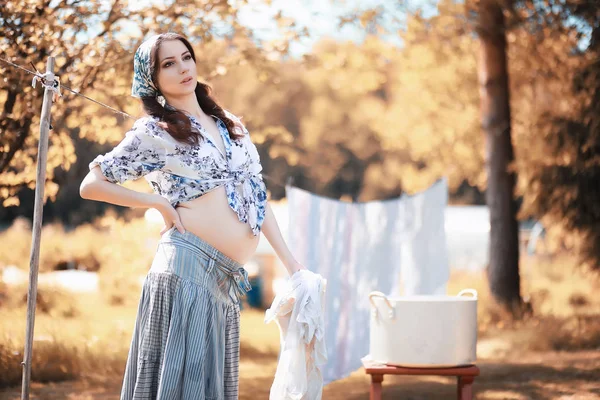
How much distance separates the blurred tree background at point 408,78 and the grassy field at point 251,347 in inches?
35.1

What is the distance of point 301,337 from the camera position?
279cm

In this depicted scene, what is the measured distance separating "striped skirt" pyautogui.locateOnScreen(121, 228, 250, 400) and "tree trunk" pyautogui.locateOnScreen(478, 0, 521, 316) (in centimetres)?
622

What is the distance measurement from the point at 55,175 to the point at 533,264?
10989 millimetres

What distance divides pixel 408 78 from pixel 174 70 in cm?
875

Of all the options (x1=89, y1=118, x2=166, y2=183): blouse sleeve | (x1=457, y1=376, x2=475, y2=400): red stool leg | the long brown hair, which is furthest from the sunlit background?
(x1=457, y1=376, x2=475, y2=400): red stool leg

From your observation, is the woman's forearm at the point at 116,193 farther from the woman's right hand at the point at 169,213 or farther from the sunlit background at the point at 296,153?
the sunlit background at the point at 296,153

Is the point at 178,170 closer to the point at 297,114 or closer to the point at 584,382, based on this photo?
the point at 584,382

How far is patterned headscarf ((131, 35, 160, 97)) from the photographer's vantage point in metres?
2.61

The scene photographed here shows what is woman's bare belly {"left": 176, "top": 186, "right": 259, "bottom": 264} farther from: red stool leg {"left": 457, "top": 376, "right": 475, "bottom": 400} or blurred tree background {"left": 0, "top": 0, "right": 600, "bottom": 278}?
red stool leg {"left": 457, "top": 376, "right": 475, "bottom": 400}

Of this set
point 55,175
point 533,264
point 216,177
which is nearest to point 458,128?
point 533,264

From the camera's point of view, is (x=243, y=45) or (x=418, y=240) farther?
(x=243, y=45)

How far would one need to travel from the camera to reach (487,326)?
8031mm

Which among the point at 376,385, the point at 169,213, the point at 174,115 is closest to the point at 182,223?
the point at 169,213

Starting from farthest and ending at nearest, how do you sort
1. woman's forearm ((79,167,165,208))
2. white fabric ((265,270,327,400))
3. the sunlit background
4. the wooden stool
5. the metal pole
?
the sunlit background, the wooden stool, the metal pole, white fabric ((265,270,327,400)), woman's forearm ((79,167,165,208))
